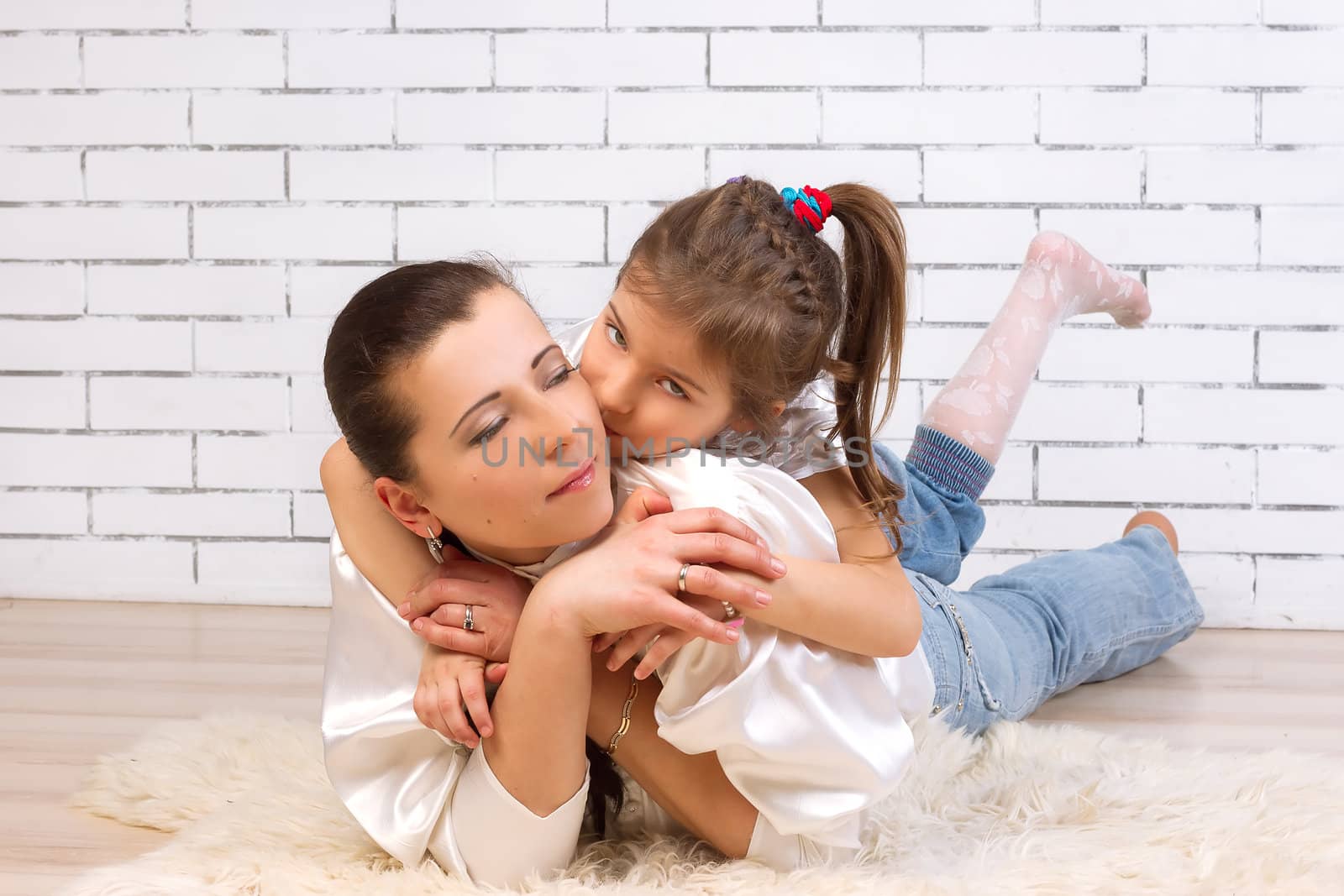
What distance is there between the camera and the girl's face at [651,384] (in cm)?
124

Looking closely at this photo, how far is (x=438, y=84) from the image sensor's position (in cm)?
242

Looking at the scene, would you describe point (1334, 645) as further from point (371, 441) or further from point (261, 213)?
point (261, 213)

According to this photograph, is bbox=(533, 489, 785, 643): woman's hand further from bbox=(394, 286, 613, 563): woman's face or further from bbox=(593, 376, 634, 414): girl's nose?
bbox=(593, 376, 634, 414): girl's nose

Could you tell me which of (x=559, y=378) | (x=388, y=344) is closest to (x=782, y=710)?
(x=559, y=378)

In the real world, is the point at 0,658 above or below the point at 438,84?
below

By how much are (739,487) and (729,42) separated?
152 cm

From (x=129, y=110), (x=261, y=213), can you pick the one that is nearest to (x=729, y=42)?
(x=261, y=213)

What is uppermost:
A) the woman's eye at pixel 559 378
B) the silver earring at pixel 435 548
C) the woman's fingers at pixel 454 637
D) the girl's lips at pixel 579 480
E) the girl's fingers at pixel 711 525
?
the woman's eye at pixel 559 378

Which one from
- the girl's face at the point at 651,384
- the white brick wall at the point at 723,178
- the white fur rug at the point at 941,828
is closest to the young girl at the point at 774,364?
the girl's face at the point at 651,384

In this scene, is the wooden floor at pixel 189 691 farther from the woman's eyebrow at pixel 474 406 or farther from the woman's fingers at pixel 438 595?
the woman's eyebrow at pixel 474 406

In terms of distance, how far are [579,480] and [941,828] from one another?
2.10ft

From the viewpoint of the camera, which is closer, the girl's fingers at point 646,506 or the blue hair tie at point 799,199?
the girl's fingers at point 646,506

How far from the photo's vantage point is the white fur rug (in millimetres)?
1151

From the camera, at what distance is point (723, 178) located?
238cm
